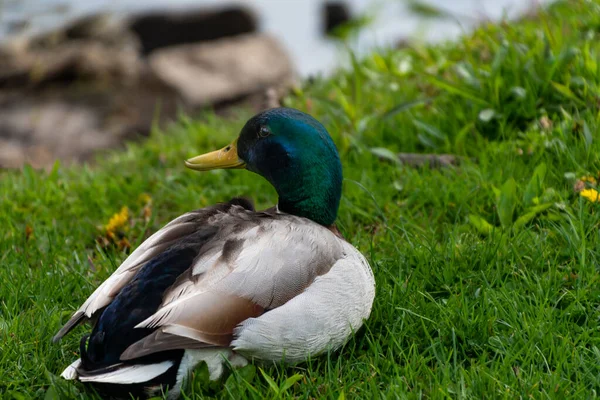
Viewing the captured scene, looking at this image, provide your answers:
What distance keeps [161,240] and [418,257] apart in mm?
1033

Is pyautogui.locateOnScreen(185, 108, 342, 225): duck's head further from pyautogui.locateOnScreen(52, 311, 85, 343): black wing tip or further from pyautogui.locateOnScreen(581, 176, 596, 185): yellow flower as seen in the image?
pyautogui.locateOnScreen(581, 176, 596, 185): yellow flower

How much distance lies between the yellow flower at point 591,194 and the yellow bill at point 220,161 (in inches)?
55.2

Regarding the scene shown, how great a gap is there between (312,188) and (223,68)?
528 centimetres

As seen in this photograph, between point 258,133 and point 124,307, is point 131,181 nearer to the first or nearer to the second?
point 258,133

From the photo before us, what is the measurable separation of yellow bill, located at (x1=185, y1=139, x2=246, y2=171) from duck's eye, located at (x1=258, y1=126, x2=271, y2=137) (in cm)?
17

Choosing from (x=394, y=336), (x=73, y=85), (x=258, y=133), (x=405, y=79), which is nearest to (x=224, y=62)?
(x=73, y=85)

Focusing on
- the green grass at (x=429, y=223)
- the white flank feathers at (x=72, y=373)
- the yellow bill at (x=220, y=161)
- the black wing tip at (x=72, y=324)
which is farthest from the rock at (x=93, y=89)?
the white flank feathers at (x=72, y=373)

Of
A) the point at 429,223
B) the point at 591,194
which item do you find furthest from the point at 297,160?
the point at 591,194

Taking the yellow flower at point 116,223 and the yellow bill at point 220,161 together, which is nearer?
the yellow bill at point 220,161

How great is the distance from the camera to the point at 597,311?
Result: 291 cm

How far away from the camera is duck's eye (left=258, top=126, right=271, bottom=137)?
10.4ft

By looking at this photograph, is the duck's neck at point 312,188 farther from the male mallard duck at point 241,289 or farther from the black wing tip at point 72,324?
the black wing tip at point 72,324

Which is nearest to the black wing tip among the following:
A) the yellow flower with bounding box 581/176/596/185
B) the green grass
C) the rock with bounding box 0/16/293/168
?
the green grass

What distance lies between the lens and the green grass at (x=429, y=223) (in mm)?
2707
